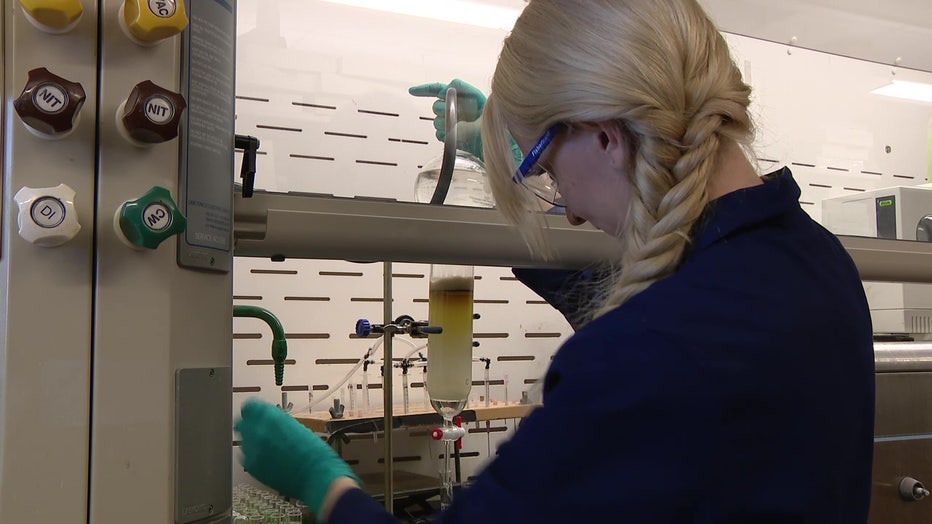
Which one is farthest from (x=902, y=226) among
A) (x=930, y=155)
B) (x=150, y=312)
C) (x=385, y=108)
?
(x=150, y=312)

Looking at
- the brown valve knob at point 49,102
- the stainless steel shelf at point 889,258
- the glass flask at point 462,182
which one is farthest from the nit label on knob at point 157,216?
the stainless steel shelf at point 889,258

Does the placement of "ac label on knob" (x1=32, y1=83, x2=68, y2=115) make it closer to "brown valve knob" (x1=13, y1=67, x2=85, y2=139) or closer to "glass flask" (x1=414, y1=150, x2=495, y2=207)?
"brown valve knob" (x1=13, y1=67, x2=85, y2=139)

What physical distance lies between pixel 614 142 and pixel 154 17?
1.61 feet

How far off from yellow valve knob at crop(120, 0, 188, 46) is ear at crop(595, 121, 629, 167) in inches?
17.7

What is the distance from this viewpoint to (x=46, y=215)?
0.75 metres

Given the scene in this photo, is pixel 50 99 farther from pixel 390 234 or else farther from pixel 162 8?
pixel 390 234

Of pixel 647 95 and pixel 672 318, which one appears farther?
pixel 647 95

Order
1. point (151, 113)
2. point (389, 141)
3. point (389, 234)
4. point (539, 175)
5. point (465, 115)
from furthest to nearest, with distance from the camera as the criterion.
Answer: point (389, 141)
point (465, 115)
point (389, 234)
point (539, 175)
point (151, 113)

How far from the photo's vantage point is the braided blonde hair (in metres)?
0.82

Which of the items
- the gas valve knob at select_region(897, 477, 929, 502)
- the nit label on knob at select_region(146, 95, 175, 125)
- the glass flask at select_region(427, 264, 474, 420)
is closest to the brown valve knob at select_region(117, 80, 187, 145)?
the nit label on knob at select_region(146, 95, 175, 125)

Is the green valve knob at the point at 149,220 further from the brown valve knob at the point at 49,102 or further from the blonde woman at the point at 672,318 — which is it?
the blonde woman at the point at 672,318

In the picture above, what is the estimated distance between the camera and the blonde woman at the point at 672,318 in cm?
67

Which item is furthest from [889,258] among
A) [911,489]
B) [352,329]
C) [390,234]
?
[352,329]

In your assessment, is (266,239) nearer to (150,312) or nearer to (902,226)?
(150,312)
